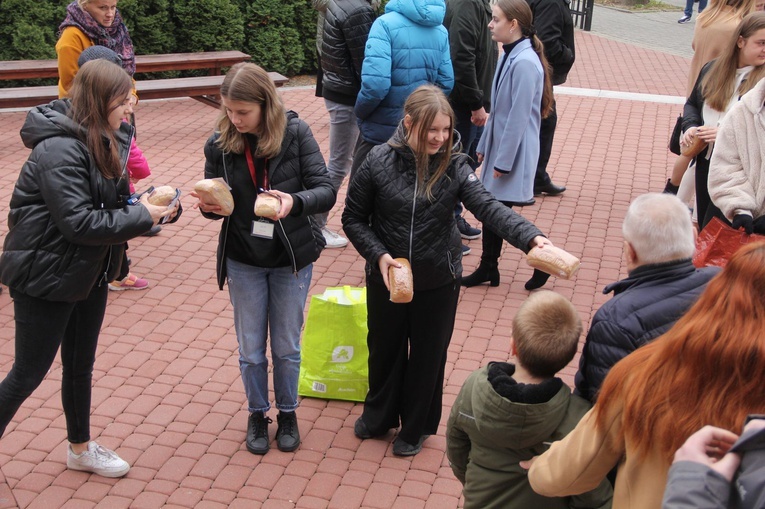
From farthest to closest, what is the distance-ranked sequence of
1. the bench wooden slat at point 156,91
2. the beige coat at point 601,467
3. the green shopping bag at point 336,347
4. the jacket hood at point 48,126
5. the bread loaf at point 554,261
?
the bench wooden slat at point 156,91
the green shopping bag at point 336,347
the jacket hood at point 48,126
the bread loaf at point 554,261
the beige coat at point 601,467

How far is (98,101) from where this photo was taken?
3.79 metres

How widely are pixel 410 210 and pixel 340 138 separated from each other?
308 centimetres

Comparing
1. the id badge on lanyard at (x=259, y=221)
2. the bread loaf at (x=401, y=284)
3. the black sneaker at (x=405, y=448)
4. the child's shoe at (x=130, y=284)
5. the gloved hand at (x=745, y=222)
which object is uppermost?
the id badge on lanyard at (x=259, y=221)

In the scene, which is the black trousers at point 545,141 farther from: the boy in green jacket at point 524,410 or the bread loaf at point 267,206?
the boy in green jacket at point 524,410

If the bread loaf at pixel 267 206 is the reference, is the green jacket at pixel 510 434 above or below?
below

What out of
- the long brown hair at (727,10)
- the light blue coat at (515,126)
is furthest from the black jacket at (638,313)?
the long brown hair at (727,10)

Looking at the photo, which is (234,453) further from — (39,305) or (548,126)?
(548,126)

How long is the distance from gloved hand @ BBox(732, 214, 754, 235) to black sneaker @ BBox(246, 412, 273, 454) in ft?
9.26

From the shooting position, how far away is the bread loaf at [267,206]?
3.88 meters

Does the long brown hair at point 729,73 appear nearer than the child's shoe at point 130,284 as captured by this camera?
Yes

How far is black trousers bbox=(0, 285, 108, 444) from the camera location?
3.90m

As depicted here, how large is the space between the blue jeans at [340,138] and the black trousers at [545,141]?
1.77 metres

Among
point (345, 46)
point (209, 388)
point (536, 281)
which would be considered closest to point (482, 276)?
point (536, 281)

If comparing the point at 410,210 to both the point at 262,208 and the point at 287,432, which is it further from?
the point at 287,432
